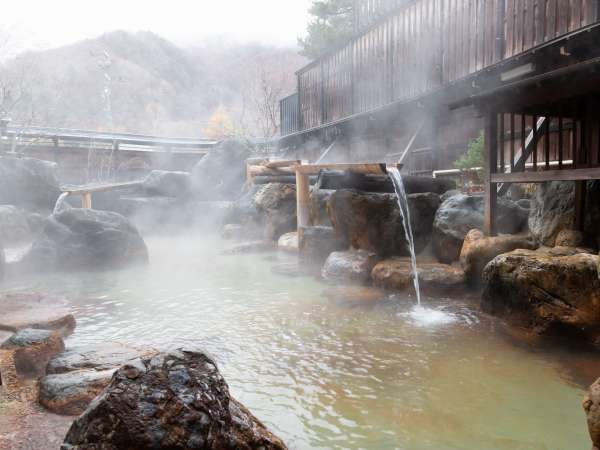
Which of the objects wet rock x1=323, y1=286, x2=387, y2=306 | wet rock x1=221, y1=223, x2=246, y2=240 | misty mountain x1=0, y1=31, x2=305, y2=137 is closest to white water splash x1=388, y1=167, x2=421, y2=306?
wet rock x1=323, y1=286, x2=387, y2=306

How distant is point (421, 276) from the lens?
6723mm

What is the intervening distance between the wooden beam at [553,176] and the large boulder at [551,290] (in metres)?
0.95

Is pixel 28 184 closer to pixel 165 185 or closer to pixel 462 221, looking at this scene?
pixel 165 185

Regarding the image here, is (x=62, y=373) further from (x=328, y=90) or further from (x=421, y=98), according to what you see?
(x=328, y=90)

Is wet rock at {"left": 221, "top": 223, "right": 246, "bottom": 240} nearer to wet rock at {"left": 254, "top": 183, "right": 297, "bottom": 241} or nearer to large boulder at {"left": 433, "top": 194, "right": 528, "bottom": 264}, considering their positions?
wet rock at {"left": 254, "top": 183, "right": 297, "bottom": 241}

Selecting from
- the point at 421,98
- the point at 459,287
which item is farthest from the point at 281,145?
the point at 459,287

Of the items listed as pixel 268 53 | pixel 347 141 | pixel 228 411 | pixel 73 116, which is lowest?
pixel 228 411

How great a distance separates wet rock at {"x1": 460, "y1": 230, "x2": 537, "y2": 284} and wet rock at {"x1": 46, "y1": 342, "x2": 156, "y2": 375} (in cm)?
462

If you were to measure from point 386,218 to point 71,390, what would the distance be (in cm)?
622

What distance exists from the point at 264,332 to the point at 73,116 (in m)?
44.0

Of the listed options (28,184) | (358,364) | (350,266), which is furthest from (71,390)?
(28,184)

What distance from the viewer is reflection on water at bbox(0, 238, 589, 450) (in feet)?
10.3

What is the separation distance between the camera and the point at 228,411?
2107 millimetres

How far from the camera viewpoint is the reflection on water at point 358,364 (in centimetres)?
315
